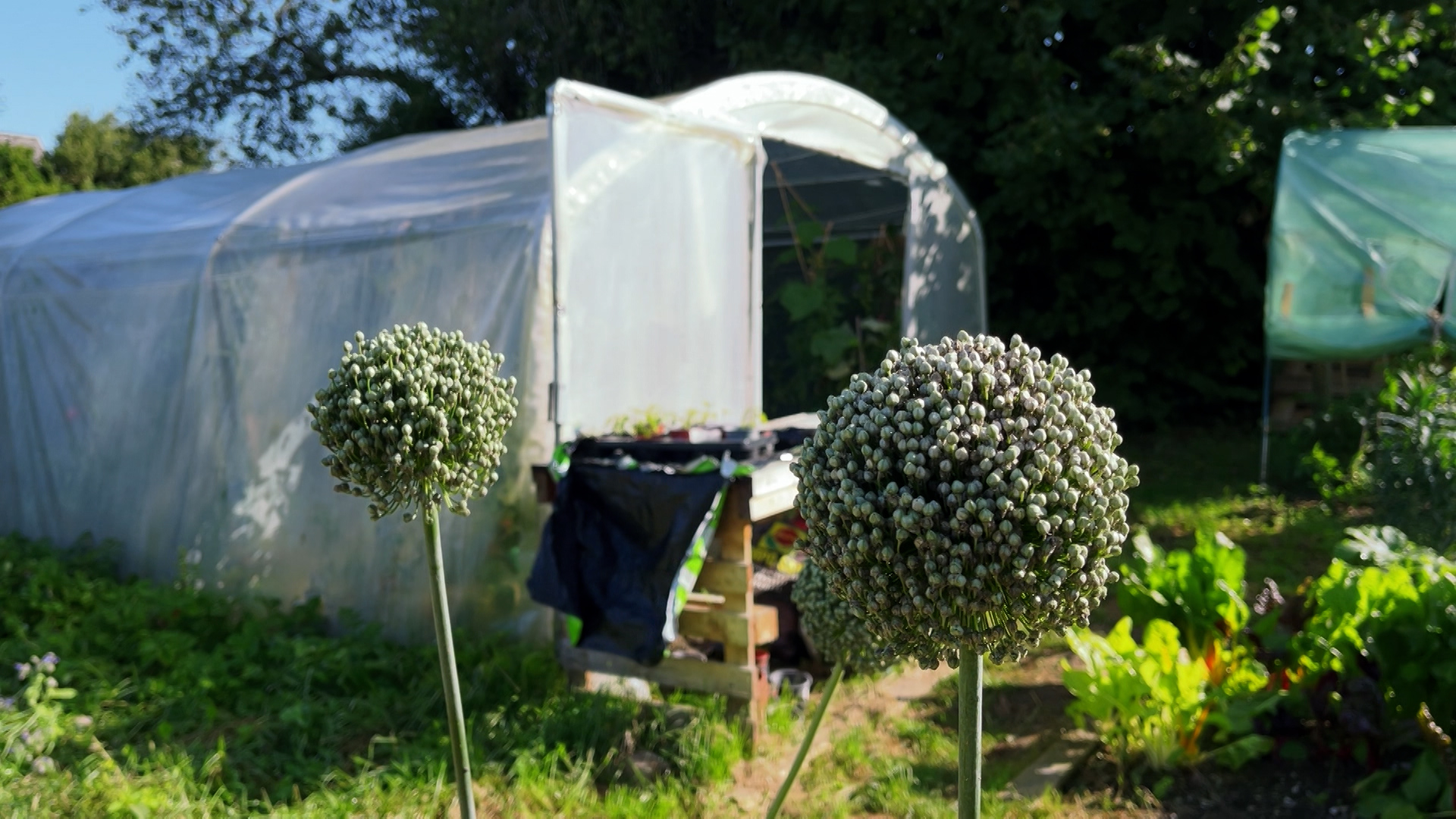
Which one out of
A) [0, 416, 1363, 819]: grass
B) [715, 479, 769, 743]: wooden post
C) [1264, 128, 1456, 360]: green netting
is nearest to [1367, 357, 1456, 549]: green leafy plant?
[1264, 128, 1456, 360]: green netting

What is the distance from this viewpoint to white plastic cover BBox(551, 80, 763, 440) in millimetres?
4746

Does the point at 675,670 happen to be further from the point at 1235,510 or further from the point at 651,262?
the point at 1235,510

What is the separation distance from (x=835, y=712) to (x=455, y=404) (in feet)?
10.2

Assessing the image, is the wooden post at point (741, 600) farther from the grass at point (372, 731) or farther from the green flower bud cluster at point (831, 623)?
the green flower bud cluster at point (831, 623)

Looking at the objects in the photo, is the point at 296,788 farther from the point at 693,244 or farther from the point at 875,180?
the point at 875,180

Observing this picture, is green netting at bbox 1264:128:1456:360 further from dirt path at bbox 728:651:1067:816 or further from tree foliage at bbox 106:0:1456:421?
dirt path at bbox 728:651:1067:816

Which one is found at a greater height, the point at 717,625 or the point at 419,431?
the point at 419,431

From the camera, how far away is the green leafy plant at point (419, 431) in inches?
84.7

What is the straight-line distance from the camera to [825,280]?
9.23 metres

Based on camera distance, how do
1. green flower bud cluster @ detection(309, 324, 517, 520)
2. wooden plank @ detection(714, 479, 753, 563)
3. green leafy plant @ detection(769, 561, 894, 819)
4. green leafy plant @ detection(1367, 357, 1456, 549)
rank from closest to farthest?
green flower bud cluster @ detection(309, 324, 517, 520), green leafy plant @ detection(769, 561, 894, 819), wooden plank @ detection(714, 479, 753, 563), green leafy plant @ detection(1367, 357, 1456, 549)

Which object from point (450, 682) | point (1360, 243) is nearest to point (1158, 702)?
point (450, 682)

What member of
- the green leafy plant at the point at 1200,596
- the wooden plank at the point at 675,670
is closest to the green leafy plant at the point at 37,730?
the wooden plank at the point at 675,670

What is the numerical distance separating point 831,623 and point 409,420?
122 cm

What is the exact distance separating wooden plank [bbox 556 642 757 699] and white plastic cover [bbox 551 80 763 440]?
1.00 meters
